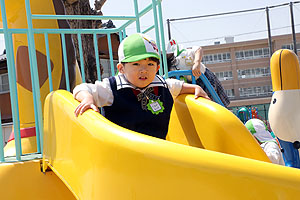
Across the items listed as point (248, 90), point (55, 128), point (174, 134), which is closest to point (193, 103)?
point (174, 134)

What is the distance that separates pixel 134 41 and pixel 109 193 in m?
0.90

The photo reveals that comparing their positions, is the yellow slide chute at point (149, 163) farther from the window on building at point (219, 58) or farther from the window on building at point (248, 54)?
the window on building at point (248, 54)

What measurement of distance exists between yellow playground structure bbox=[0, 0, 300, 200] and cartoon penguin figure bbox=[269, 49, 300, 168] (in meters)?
1.46

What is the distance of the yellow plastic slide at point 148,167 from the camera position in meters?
1.11

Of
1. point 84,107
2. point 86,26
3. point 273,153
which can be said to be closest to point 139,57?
point 84,107

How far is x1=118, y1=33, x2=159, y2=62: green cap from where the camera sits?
6.45 feet

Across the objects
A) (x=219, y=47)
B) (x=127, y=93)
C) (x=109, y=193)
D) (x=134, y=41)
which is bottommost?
(x=109, y=193)

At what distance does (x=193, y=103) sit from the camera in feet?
7.39

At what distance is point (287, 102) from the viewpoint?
3.72 meters

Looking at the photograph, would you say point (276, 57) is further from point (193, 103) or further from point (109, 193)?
point (109, 193)

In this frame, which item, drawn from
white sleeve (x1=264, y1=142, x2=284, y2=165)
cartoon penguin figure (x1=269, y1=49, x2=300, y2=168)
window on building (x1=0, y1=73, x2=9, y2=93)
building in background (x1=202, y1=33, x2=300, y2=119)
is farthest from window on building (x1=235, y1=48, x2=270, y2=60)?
white sleeve (x1=264, y1=142, x2=284, y2=165)

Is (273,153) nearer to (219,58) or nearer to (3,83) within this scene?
(3,83)

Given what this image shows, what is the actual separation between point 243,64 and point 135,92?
33.3m

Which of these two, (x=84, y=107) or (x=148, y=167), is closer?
(x=148, y=167)
